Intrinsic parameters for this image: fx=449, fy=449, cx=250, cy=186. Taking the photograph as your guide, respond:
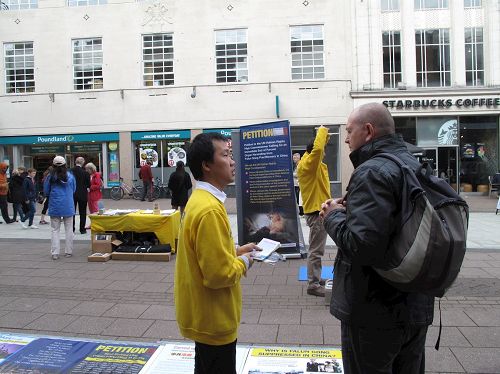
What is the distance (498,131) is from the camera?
20234 millimetres

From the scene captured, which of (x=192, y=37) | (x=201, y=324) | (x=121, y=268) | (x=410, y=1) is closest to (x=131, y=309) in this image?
(x=121, y=268)

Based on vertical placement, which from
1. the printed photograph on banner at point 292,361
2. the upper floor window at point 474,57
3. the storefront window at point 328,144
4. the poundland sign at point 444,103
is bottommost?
the printed photograph on banner at point 292,361

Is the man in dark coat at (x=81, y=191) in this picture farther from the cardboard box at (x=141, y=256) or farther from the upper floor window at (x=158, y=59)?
the upper floor window at (x=158, y=59)

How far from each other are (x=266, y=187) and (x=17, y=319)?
166 inches

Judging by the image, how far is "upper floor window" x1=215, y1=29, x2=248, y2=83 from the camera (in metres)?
20.8

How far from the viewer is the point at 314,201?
571 centimetres

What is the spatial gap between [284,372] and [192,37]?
19.7 m

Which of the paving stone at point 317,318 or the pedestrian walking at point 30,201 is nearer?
the paving stone at point 317,318

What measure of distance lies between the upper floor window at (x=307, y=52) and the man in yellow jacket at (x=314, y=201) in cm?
1557

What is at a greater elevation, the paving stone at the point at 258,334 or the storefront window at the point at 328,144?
the storefront window at the point at 328,144

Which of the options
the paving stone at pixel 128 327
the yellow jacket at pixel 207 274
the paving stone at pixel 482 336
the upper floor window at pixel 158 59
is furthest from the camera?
the upper floor window at pixel 158 59

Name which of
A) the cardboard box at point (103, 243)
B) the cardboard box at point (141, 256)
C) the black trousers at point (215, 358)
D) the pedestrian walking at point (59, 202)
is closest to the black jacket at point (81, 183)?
the pedestrian walking at point (59, 202)

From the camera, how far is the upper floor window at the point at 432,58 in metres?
20.2

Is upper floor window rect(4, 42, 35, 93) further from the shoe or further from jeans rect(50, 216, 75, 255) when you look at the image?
the shoe
